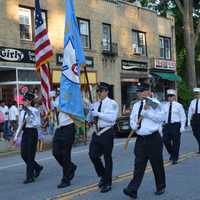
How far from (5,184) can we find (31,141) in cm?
98

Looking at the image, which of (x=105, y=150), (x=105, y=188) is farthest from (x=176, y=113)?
(x=105, y=188)

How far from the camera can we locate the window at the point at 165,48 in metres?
40.3

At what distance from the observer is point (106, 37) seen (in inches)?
1319

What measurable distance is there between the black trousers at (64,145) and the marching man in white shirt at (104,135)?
71 centimetres

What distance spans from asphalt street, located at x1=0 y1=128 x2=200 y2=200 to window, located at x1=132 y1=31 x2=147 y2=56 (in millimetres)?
21548

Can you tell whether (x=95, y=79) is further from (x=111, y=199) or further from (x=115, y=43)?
(x=111, y=199)

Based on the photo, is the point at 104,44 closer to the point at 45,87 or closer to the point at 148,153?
the point at 45,87

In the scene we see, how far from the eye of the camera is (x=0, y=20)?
25.7 m

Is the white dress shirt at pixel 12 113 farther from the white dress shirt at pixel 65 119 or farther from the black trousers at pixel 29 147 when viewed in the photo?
the white dress shirt at pixel 65 119

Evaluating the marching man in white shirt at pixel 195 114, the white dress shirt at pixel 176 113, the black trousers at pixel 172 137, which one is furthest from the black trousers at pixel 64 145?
the marching man in white shirt at pixel 195 114

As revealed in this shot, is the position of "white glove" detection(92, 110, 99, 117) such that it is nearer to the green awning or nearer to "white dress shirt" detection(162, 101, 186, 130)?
"white dress shirt" detection(162, 101, 186, 130)

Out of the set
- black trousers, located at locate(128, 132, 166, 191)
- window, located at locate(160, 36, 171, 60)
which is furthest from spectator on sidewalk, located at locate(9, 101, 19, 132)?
window, located at locate(160, 36, 171, 60)

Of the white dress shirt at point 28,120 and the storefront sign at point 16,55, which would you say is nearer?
the white dress shirt at point 28,120

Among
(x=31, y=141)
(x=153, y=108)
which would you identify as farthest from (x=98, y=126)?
(x=31, y=141)
